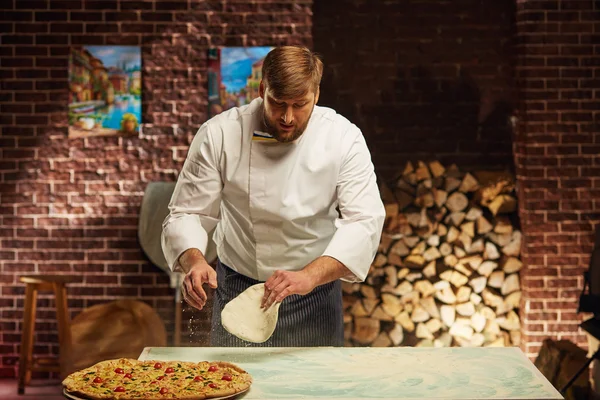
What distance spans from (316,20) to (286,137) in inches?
101

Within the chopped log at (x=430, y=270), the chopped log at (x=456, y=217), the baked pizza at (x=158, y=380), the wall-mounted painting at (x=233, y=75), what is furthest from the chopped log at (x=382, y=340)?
the baked pizza at (x=158, y=380)

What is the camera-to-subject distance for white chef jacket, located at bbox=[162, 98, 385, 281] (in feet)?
10.3

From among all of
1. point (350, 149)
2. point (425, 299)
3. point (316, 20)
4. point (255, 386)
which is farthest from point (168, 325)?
point (255, 386)

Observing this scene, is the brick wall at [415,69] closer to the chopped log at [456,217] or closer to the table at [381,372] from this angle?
the chopped log at [456,217]

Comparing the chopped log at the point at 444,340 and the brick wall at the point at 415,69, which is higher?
the brick wall at the point at 415,69

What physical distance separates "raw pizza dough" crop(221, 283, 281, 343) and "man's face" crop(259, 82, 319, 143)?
53cm

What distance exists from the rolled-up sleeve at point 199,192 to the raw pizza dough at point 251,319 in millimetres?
290

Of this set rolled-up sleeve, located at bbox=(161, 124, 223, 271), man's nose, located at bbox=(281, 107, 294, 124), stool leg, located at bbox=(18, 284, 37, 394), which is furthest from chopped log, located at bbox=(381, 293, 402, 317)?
man's nose, located at bbox=(281, 107, 294, 124)

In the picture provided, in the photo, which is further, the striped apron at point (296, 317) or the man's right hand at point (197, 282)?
the striped apron at point (296, 317)

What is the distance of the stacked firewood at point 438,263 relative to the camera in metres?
5.42

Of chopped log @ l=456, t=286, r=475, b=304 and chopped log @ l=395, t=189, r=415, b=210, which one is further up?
chopped log @ l=395, t=189, r=415, b=210

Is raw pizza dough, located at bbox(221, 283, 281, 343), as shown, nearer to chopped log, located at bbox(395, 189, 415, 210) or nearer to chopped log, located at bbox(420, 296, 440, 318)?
chopped log, located at bbox(395, 189, 415, 210)

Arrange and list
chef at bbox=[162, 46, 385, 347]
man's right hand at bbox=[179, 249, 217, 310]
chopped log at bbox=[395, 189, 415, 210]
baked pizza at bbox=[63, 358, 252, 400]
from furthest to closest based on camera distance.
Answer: chopped log at bbox=[395, 189, 415, 210] < chef at bbox=[162, 46, 385, 347] < man's right hand at bbox=[179, 249, 217, 310] < baked pizza at bbox=[63, 358, 252, 400]

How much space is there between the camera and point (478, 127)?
5.54 metres
